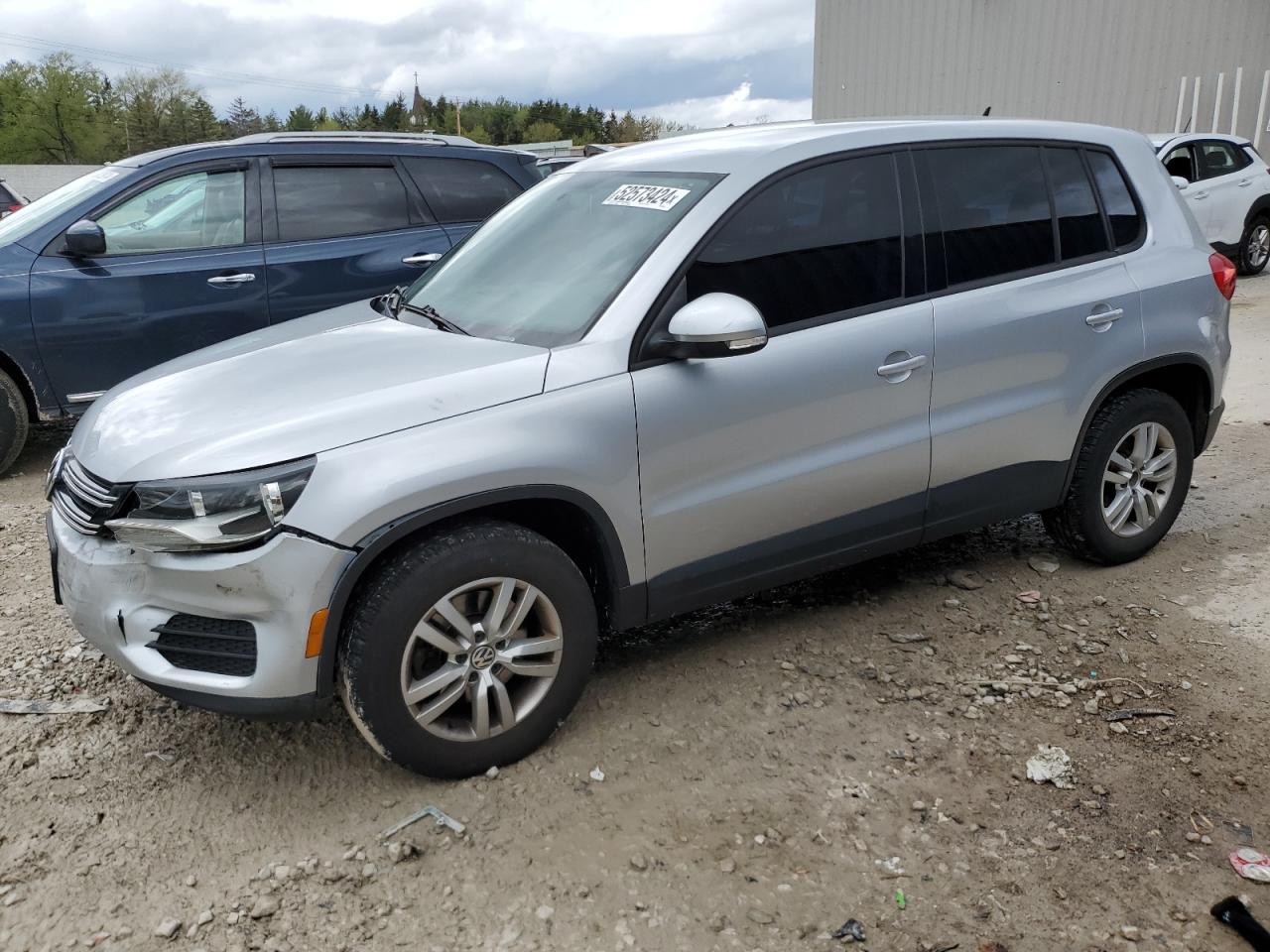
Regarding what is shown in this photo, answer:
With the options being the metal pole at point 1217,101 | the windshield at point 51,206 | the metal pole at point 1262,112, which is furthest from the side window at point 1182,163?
the windshield at point 51,206

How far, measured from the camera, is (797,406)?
3.41 m

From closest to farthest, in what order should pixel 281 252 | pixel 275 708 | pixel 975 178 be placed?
pixel 275 708
pixel 975 178
pixel 281 252

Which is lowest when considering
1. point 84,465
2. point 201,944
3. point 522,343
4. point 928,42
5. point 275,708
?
point 201,944

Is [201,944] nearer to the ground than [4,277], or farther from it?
nearer to the ground

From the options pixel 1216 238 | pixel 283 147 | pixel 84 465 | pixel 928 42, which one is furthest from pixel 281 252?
pixel 928 42

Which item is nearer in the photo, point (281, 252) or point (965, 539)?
point (965, 539)

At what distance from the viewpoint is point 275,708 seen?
2791 millimetres

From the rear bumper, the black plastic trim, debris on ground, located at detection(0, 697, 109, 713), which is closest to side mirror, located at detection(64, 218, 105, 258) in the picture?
debris on ground, located at detection(0, 697, 109, 713)

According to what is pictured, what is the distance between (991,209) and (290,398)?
257cm

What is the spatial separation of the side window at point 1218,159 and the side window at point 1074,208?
9980 millimetres

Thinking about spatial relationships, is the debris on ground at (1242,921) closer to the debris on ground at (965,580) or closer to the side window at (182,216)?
the debris on ground at (965,580)

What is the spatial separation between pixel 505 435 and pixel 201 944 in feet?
4.71

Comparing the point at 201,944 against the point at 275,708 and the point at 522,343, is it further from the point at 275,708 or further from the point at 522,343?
the point at 522,343

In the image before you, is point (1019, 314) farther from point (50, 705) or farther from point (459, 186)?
point (459, 186)
